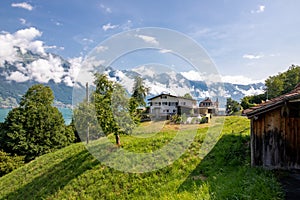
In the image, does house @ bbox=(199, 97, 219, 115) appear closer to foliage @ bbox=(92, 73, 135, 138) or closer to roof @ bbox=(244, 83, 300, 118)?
roof @ bbox=(244, 83, 300, 118)

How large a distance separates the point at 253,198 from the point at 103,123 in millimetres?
8314

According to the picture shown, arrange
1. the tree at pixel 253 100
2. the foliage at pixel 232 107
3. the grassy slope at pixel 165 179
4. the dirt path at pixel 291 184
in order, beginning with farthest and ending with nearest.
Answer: the tree at pixel 253 100
the foliage at pixel 232 107
the grassy slope at pixel 165 179
the dirt path at pixel 291 184

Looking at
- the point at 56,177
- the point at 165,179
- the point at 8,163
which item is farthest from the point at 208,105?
the point at 8,163

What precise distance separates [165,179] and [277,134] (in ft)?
14.9

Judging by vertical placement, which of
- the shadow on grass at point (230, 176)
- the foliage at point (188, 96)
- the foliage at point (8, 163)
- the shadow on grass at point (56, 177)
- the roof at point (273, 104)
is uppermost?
the foliage at point (188, 96)

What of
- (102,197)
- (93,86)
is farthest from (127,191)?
(93,86)

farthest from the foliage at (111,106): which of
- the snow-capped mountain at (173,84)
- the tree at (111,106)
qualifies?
the snow-capped mountain at (173,84)

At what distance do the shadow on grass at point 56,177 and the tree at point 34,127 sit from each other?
584 inches

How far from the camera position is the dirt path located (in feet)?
17.3

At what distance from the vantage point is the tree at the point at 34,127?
85.7ft

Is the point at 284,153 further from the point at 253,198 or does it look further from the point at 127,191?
the point at 127,191

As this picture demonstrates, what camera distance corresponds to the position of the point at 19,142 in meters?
25.7

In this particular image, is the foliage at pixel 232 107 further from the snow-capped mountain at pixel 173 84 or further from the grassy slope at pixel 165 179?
the snow-capped mountain at pixel 173 84

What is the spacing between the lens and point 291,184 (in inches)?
242
